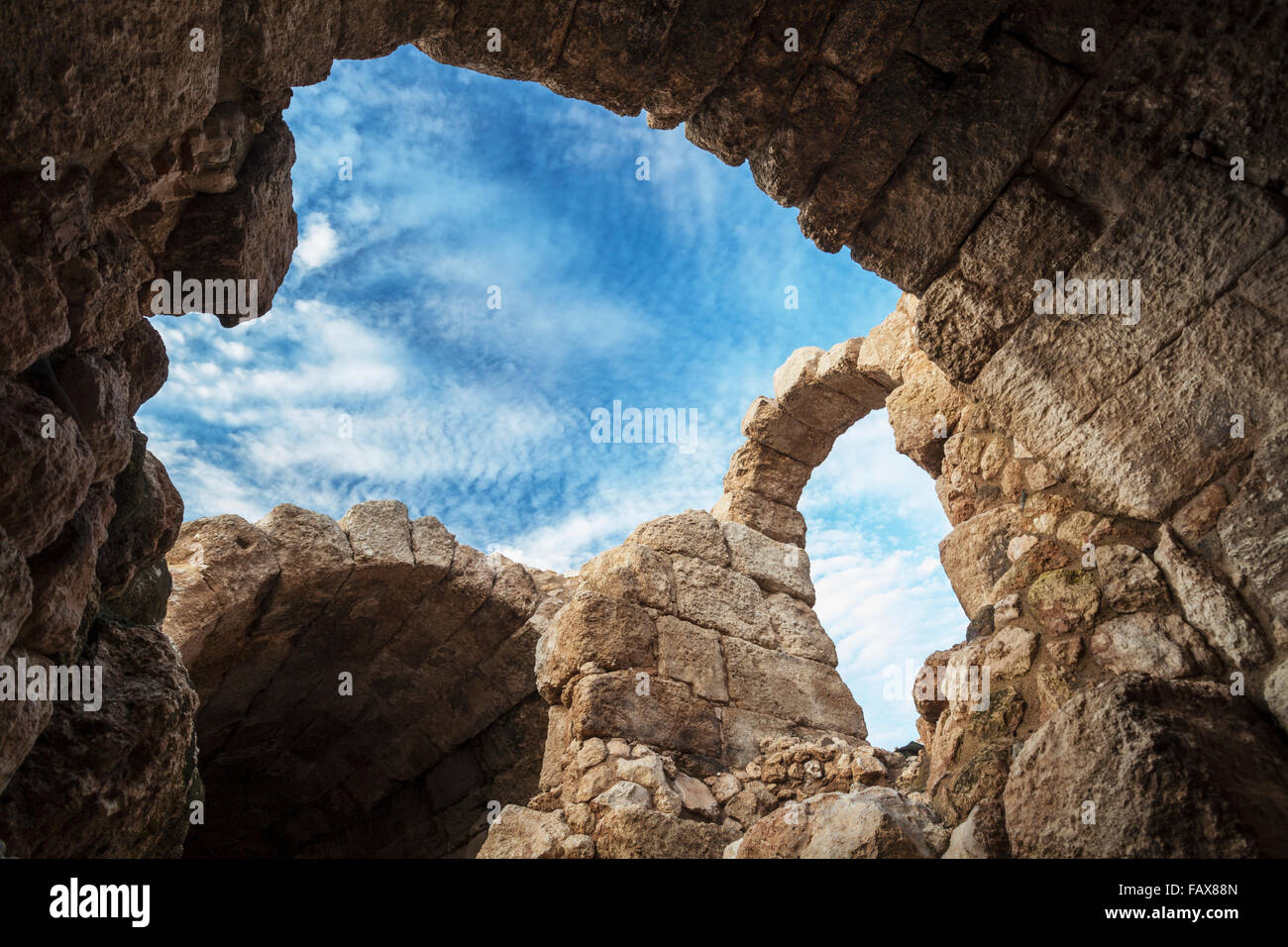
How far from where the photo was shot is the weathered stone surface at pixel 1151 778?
1.91m

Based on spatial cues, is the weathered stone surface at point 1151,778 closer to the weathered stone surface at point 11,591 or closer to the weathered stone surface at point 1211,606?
the weathered stone surface at point 1211,606

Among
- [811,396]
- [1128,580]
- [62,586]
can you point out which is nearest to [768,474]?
[811,396]

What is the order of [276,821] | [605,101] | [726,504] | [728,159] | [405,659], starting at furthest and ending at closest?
1. [276,821]
2. [405,659]
3. [726,504]
4. [728,159]
5. [605,101]

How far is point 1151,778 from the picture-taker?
1.99m

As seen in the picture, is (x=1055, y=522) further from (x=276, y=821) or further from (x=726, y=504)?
(x=276, y=821)

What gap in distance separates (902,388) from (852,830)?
9.00 feet

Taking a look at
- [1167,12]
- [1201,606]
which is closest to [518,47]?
[1167,12]

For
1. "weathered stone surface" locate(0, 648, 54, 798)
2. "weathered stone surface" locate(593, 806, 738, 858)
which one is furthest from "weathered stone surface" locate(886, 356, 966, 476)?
"weathered stone surface" locate(0, 648, 54, 798)

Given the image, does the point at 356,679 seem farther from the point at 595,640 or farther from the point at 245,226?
the point at 245,226

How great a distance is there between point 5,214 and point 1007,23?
9.53ft

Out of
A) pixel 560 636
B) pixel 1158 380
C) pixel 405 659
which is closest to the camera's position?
pixel 1158 380

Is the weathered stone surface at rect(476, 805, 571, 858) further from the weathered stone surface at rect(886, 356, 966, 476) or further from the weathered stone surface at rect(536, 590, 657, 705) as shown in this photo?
the weathered stone surface at rect(886, 356, 966, 476)


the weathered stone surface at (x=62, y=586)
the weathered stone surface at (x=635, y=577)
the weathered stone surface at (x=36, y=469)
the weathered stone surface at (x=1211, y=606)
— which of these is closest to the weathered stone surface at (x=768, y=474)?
the weathered stone surface at (x=635, y=577)

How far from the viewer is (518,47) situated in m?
2.66
